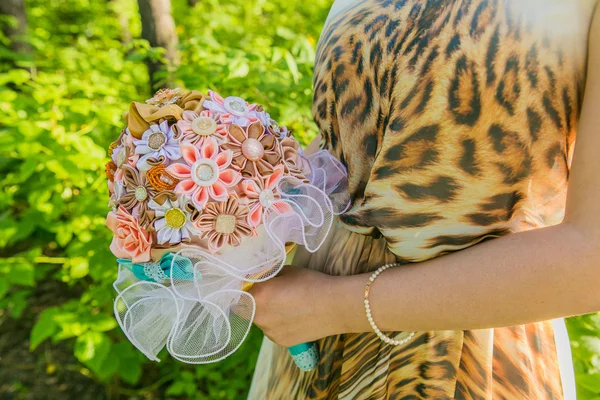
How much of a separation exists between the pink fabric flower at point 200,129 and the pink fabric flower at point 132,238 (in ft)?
Result: 0.60

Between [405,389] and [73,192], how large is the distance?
1.81 meters

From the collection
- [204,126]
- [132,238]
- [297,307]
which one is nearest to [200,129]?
[204,126]

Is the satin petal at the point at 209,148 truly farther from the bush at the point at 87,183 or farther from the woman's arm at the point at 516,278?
the bush at the point at 87,183

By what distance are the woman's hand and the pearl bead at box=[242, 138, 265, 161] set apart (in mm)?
271

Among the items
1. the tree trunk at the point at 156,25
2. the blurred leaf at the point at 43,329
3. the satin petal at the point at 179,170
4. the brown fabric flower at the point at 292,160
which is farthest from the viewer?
the tree trunk at the point at 156,25

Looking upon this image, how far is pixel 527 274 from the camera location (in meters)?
0.75

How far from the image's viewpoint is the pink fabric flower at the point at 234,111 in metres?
0.93

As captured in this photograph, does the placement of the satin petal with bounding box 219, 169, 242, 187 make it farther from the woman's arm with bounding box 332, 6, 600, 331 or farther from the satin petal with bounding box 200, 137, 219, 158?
the woman's arm with bounding box 332, 6, 600, 331

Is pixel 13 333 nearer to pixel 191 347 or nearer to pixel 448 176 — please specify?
pixel 191 347

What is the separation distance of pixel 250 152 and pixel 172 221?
19 centimetres

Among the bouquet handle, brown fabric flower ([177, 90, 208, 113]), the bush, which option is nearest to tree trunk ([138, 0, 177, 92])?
the bush

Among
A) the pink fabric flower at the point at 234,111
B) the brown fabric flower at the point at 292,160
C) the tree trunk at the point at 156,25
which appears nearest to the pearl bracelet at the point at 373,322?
the brown fabric flower at the point at 292,160

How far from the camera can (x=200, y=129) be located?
89 cm

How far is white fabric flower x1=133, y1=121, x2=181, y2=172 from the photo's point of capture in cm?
88
